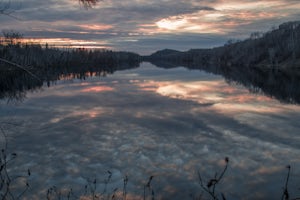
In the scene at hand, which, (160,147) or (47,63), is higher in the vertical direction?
(47,63)

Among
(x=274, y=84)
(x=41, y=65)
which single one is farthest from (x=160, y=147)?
(x=41, y=65)

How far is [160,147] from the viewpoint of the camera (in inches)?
464

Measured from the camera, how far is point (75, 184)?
8.38 metres

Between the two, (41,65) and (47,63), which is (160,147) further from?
(47,63)

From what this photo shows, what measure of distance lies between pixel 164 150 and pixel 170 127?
3746 mm

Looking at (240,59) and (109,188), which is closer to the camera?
(109,188)

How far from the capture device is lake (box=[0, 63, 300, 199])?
27.9 feet

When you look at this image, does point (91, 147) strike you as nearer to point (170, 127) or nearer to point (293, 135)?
point (170, 127)

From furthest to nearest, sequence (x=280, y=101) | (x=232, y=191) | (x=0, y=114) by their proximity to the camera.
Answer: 1. (x=280, y=101)
2. (x=0, y=114)
3. (x=232, y=191)

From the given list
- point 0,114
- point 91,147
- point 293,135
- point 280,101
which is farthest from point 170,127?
point 280,101

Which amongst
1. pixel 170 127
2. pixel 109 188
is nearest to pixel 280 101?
pixel 170 127

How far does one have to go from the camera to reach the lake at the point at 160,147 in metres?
A: 8.50

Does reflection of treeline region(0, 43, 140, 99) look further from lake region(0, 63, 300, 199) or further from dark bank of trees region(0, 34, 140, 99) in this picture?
lake region(0, 63, 300, 199)

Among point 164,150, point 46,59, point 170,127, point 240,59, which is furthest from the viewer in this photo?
point 240,59
